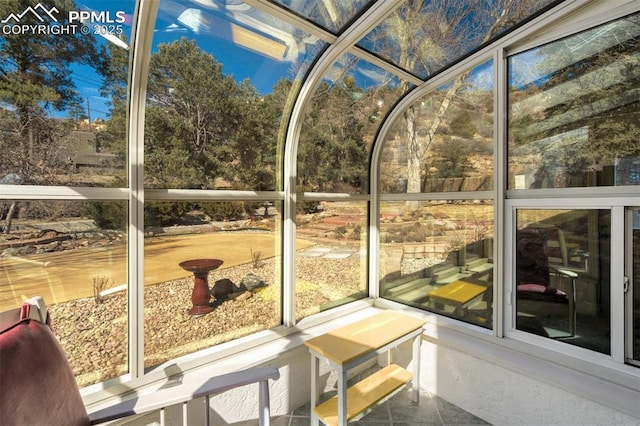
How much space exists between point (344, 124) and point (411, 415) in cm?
256

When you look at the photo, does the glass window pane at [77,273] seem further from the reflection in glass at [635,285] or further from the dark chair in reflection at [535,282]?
the reflection in glass at [635,285]

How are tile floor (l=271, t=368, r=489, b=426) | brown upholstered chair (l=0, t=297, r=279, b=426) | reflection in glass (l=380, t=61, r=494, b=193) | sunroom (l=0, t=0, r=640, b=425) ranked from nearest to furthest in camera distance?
brown upholstered chair (l=0, t=297, r=279, b=426) < sunroom (l=0, t=0, r=640, b=425) < tile floor (l=271, t=368, r=489, b=426) < reflection in glass (l=380, t=61, r=494, b=193)

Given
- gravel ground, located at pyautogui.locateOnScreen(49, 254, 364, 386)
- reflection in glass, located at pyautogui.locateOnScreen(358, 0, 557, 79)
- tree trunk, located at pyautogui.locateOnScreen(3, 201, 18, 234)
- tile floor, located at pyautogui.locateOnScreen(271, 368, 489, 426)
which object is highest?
reflection in glass, located at pyautogui.locateOnScreen(358, 0, 557, 79)

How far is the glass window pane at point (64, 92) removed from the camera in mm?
1360

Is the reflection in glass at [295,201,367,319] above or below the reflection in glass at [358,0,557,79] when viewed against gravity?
below

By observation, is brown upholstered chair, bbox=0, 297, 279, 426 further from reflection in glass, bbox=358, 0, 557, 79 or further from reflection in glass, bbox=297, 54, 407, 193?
reflection in glass, bbox=358, 0, 557, 79

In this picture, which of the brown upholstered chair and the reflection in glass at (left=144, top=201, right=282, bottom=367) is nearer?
the brown upholstered chair

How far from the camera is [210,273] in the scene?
2143mm

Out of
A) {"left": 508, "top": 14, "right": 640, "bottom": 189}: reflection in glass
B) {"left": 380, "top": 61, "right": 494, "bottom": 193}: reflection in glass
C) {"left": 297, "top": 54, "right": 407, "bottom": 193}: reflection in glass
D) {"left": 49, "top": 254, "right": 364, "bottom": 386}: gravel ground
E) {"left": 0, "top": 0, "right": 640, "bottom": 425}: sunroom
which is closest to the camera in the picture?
{"left": 0, "top": 0, "right": 640, "bottom": 425}: sunroom

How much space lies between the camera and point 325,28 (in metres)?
1.93

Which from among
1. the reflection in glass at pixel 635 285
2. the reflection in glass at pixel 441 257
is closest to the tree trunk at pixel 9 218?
the reflection in glass at pixel 441 257

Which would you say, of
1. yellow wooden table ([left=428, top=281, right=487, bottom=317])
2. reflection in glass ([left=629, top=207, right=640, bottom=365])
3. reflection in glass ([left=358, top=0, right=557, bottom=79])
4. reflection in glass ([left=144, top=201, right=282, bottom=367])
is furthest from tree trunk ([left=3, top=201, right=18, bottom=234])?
reflection in glass ([left=629, top=207, right=640, bottom=365])

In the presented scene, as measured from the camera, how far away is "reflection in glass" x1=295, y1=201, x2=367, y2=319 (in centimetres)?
271

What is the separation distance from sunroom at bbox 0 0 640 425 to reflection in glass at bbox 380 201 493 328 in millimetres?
23
